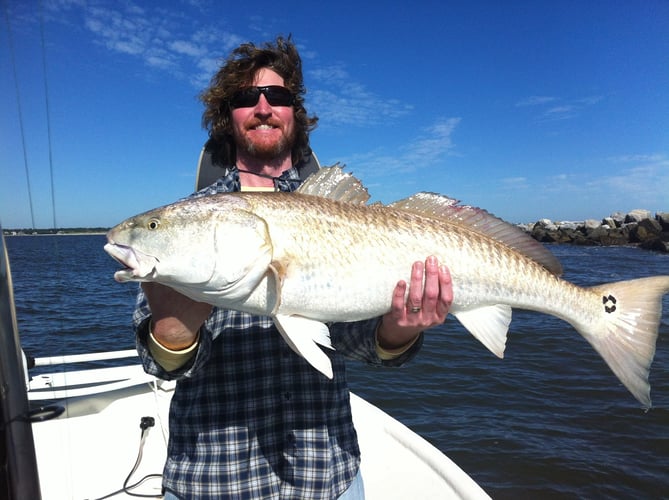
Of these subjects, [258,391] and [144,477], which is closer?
[258,391]

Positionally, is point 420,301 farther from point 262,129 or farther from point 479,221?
point 262,129

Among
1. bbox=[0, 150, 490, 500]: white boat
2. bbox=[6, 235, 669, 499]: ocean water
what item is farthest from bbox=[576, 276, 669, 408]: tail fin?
bbox=[6, 235, 669, 499]: ocean water

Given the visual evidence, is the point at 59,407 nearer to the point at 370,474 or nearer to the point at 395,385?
the point at 370,474

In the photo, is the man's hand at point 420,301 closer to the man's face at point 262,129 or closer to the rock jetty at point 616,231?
the man's face at point 262,129

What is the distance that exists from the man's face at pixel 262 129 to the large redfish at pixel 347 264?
538mm

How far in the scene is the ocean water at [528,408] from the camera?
20.4 ft

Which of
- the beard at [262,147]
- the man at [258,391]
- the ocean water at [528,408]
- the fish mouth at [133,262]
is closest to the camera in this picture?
the fish mouth at [133,262]

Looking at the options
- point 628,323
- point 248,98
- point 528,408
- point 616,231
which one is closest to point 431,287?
point 628,323

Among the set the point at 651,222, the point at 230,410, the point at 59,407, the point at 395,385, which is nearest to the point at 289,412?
the point at 230,410

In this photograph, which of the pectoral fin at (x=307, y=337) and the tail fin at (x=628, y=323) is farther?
the tail fin at (x=628, y=323)

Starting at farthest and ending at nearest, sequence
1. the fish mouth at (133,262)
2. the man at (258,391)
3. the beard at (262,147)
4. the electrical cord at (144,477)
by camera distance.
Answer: the electrical cord at (144,477) → the beard at (262,147) → the man at (258,391) → the fish mouth at (133,262)

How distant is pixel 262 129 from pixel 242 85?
0.39 m

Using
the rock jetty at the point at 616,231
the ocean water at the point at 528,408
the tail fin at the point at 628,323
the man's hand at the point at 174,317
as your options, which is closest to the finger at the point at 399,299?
the man's hand at the point at 174,317

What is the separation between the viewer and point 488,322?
2.70m
